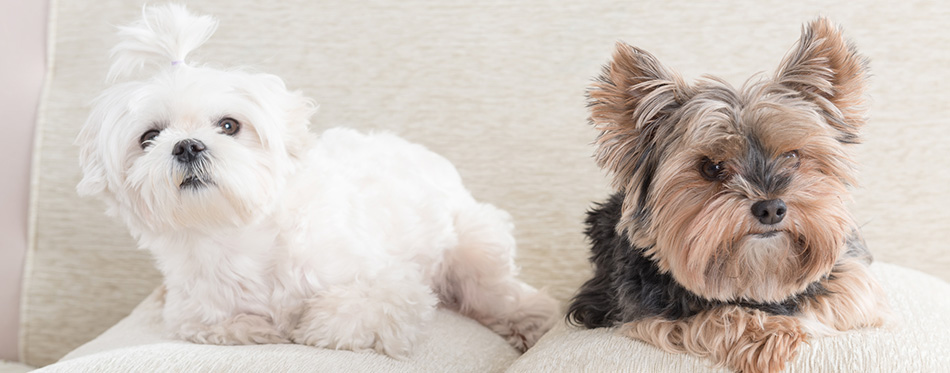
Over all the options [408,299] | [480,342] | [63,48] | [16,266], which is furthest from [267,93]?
[16,266]

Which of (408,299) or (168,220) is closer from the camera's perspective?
(168,220)

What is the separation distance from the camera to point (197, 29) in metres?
2.04

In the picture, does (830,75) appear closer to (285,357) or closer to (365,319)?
(365,319)

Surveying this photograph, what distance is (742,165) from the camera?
1.55m

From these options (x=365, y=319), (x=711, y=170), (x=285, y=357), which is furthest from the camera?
(x=365, y=319)

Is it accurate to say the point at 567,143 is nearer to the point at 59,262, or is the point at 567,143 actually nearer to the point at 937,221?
the point at 937,221

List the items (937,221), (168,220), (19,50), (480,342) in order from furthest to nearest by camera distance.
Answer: (19,50)
(937,221)
(480,342)
(168,220)

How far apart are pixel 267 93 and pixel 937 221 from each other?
238 centimetres

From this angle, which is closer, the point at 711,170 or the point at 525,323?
the point at 711,170

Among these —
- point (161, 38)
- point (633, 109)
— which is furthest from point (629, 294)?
point (161, 38)

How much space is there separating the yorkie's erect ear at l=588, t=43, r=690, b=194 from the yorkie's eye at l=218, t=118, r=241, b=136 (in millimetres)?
989

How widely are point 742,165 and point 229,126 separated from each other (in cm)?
135

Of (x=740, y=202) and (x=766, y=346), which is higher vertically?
(x=740, y=202)

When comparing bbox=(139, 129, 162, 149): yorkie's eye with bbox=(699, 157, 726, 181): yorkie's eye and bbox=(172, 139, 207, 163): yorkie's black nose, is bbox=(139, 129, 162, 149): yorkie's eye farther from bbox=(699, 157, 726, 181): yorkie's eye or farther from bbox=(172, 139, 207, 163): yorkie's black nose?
bbox=(699, 157, 726, 181): yorkie's eye
